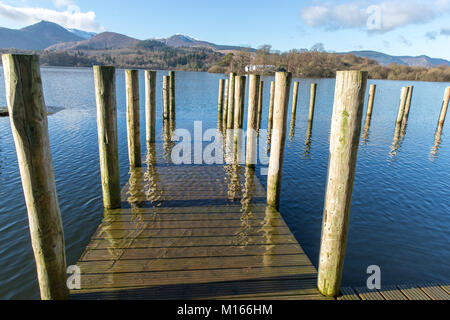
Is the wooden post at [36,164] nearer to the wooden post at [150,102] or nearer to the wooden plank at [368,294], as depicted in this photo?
the wooden plank at [368,294]

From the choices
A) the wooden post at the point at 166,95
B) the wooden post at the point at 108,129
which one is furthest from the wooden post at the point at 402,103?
the wooden post at the point at 108,129

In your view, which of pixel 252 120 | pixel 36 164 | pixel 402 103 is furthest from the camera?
pixel 402 103

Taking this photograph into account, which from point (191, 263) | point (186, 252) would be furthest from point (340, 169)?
point (186, 252)

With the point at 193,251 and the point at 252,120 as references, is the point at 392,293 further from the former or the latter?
the point at 252,120

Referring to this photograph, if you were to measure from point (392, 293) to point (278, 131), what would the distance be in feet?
12.5

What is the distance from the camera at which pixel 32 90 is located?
2.99 meters

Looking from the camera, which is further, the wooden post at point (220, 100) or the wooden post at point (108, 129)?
the wooden post at point (220, 100)

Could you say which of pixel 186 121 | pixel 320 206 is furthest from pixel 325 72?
pixel 320 206

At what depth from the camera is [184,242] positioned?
5.13 metres

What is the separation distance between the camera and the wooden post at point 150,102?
11.3 m

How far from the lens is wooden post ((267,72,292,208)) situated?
6.40 m

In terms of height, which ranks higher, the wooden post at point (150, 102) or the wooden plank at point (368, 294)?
the wooden post at point (150, 102)

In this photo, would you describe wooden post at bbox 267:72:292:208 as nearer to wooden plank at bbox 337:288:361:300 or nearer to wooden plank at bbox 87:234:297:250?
wooden plank at bbox 87:234:297:250

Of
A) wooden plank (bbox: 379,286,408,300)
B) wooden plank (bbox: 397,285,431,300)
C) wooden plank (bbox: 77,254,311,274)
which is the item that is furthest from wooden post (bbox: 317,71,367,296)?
wooden plank (bbox: 397,285,431,300)
